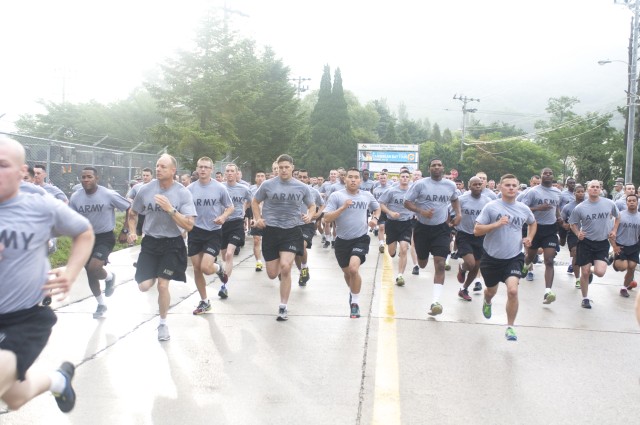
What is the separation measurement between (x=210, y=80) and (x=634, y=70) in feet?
67.2

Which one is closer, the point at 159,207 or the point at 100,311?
the point at 159,207

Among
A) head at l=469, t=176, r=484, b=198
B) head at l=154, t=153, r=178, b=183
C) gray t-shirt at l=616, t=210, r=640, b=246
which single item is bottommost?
gray t-shirt at l=616, t=210, r=640, b=246

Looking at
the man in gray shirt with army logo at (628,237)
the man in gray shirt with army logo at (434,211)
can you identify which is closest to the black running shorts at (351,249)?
the man in gray shirt with army logo at (434,211)

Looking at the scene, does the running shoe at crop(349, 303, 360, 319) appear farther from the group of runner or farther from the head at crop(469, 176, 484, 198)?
the head at crop(469, 176, 484, 198)

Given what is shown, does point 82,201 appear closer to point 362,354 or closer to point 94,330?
point 94,330

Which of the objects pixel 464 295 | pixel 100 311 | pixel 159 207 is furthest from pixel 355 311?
pixel 100 311

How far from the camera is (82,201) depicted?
27.1 ft

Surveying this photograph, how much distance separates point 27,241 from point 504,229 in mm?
5381

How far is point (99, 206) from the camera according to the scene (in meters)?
8.27

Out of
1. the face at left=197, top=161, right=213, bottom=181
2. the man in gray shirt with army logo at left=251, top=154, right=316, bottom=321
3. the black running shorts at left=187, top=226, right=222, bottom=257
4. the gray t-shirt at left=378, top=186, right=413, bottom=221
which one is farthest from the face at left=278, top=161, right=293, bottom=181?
the gray t-shirt at left=378, top=186, right=413, bottom=221

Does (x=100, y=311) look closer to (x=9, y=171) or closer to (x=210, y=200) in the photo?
(x=210, y=200)

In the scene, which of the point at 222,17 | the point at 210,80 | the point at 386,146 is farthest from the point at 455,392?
the point at 386,146

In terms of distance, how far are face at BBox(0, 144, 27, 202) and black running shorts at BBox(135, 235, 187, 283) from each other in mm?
3590

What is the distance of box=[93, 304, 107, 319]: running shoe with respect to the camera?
7.87 meters
